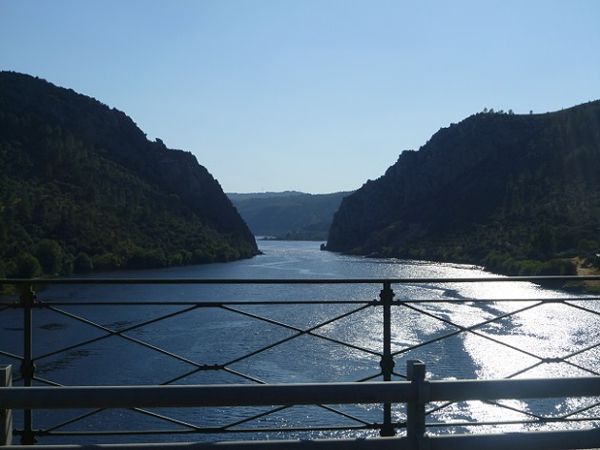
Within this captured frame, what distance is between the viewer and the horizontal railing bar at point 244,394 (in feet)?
8.96

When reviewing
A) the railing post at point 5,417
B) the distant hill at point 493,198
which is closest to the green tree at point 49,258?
the distant hill at point 493,198

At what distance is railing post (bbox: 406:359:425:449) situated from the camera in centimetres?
285

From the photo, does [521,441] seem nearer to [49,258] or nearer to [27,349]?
[27,349]

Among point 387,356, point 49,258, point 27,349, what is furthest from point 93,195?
point 387,356

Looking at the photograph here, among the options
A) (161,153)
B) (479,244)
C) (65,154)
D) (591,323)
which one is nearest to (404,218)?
(479,244)

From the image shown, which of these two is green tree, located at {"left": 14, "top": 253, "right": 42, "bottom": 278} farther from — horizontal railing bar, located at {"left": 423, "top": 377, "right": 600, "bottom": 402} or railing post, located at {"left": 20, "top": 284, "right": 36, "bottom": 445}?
horizontal railing bar, located at {"left": 423, "top": 377, "right": 600, "bottom": 402}

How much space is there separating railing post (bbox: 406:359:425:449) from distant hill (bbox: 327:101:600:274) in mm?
54445

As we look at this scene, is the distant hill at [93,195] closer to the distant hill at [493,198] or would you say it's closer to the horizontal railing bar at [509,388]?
the distant hill at [493,198]

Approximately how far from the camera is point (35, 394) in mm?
2711

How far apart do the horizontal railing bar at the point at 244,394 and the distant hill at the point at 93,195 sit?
54153 millimetres

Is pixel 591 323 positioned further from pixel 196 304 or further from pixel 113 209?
pixel 113 209

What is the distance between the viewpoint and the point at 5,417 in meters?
2.79

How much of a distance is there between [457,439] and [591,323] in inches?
1285

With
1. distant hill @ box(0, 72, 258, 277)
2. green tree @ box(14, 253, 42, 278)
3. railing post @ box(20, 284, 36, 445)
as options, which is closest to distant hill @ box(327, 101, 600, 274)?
distant hill @ box(0, 72, 258, 277)
